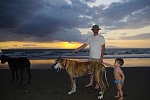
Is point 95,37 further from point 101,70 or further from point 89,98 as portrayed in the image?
point 89,98

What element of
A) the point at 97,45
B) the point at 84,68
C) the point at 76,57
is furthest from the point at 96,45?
the point at 76,57

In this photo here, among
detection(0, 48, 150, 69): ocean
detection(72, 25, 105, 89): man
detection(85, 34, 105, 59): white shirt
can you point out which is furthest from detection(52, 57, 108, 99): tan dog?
detection(0, 48, 150, 69): ocean

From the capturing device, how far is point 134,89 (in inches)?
306

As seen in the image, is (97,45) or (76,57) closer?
(97,45)

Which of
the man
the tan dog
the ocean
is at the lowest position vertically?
the ocean

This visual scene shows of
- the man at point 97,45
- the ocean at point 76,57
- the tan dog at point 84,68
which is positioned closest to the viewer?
the tan dog at point 84,68

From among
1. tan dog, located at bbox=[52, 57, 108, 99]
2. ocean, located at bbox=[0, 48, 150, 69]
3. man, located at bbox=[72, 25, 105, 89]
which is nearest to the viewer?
tan dog, located at bbox=[52, 57, 108, 99]

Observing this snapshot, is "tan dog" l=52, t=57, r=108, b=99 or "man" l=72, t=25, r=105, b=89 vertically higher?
"man" l=72, t=25, r=105, b=89

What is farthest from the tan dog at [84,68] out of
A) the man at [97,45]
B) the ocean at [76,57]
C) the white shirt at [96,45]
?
the ocean at [76,57]

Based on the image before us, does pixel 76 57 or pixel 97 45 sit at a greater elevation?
pixel 97 45

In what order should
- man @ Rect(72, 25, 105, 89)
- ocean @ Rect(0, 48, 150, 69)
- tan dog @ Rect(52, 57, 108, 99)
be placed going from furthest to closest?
1. ocean @ Rect(0, 48, 150, 69)
2. man @ Rect(72, 25, 105, 89)
3. tan dog @ Rect(52, 57, 108, 99)

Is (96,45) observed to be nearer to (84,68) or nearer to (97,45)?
(97,45)

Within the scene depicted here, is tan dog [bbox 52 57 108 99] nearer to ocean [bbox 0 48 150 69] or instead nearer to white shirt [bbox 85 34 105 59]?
white shirt [bbox 85 34 105 59]

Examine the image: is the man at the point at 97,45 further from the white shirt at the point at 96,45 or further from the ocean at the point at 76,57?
the ocean at the point at 76,57
